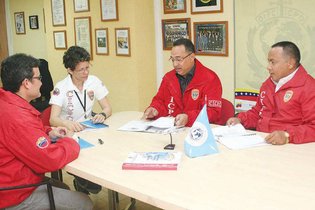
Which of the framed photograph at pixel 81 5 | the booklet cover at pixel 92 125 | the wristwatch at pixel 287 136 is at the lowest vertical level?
the booklet cover at pixel 92 125

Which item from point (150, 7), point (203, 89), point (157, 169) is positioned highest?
point (150, 7)

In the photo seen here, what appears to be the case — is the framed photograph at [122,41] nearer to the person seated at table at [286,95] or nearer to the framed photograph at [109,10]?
the framed photograph at [109,10]

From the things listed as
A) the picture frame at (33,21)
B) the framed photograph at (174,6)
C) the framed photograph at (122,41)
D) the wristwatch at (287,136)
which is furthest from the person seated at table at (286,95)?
the picture frame at (33,21)

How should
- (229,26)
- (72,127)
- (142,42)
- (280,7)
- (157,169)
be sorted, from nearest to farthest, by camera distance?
1. (157,169)
2. (72,127)
3. (280,7)
4. (229,26)
5. (142,42)

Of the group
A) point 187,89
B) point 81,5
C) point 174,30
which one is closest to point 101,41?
point 81,5

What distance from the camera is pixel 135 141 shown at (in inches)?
95.0

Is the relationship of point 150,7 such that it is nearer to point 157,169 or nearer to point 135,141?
point 135,141

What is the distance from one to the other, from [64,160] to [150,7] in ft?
10.0

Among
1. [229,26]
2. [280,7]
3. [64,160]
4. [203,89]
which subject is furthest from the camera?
[229,26]

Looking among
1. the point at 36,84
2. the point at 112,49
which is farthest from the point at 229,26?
the point at 36,84

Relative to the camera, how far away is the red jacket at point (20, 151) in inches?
75.5

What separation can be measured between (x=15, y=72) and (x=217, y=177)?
1230 millimetres

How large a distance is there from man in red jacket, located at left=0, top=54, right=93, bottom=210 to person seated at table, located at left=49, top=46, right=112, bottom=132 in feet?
2.76

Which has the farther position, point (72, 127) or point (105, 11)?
point (105, 11)
